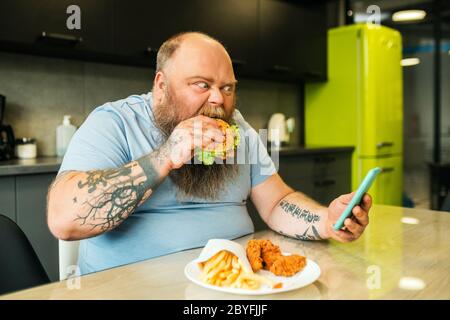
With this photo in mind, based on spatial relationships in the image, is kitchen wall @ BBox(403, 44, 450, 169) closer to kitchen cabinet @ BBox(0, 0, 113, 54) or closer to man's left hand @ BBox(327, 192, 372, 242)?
kitchen cabinet @ BBox(0, 0, 113, 54)

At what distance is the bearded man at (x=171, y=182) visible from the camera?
106cm

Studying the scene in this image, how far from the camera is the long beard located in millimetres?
1276

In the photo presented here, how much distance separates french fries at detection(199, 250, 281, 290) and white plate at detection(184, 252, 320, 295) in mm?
12

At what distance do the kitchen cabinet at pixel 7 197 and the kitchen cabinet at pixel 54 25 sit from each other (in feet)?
2.22

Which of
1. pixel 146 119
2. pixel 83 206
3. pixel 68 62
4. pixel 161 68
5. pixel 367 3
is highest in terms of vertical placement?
pixel 367 3

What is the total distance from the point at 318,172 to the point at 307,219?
2350 millimetres

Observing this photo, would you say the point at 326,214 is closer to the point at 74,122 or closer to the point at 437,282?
the point at 437,282

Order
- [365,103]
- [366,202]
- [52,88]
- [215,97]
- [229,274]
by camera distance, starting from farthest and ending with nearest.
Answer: [365,103], [52,88], [215,97], [366,202], [229,274]

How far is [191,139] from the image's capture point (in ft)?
3.50

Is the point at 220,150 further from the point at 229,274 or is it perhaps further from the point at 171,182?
the point at 229,274

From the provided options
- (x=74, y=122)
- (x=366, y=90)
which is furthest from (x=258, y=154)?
(x=366, y=90)

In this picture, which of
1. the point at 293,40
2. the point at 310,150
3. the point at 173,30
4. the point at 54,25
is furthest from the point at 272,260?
the point at 293,40

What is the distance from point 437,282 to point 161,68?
3.29ft
